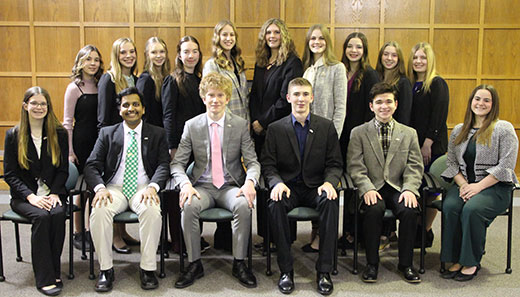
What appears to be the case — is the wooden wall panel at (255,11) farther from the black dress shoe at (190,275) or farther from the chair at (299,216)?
the black dress shoe at (190,275)

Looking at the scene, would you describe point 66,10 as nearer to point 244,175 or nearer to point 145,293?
point 244,175

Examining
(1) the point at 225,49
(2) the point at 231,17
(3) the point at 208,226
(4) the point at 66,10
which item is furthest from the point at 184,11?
(3) the point at 208,226

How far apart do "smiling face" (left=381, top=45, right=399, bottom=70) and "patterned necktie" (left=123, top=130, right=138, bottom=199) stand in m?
2.05

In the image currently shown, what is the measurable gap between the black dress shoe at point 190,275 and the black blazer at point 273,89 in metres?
1.21

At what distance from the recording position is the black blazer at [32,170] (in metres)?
3.18

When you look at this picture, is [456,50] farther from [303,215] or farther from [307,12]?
[303,215]

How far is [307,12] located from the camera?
609 cm

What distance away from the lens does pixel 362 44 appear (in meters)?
3.76

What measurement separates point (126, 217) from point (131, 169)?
15.1 inches

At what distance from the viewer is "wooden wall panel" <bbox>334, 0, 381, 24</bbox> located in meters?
6.08

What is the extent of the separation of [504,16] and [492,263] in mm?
3788

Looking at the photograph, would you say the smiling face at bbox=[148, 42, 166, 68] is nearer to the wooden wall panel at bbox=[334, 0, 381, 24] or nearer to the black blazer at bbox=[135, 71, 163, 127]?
the black blazer at bbox=[135, 71, 163, 127]

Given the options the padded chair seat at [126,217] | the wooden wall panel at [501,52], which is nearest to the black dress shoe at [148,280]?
the padded chair seat at [126,217]

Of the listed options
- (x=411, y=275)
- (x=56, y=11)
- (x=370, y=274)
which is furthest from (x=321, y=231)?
(x=56, y=11)
